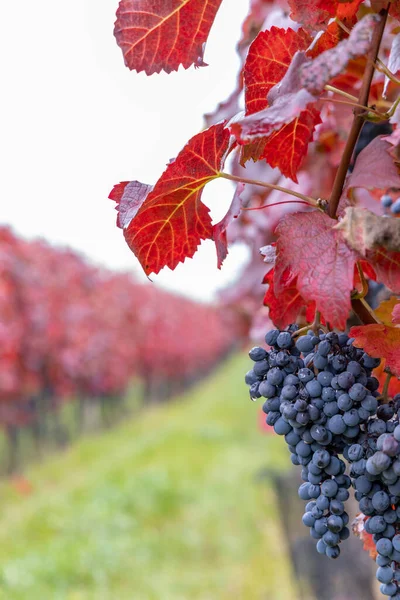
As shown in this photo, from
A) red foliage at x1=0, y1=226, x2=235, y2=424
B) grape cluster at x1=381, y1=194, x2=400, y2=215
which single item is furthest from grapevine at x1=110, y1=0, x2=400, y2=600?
red foliage at x1=0, y1=226, x2=235, y2=424

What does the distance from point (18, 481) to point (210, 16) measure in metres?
8.34

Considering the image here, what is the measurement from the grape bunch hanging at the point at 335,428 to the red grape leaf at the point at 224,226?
12cm

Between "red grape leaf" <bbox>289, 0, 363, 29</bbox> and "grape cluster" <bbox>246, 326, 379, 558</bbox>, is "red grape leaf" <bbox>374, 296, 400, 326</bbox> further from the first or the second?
"red grape leaf" <bbox>289, 0, 363, 29</bbox>

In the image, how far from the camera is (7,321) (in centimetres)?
820

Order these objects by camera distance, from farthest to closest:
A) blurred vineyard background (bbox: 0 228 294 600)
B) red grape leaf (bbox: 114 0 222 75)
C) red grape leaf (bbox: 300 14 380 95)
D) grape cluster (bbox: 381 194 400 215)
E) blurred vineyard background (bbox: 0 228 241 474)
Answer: blurred vineyard background (bbox: 0 228 241 474) < blurred vineyard background (bbox: 0 228 294 600) < grape cluster (bbox: 381 194 400 215) < red grape leaf (bbox: 114 0 222 75) < red grape leaf (bbox: 300 14 380 95)

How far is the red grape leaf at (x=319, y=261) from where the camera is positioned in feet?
2.06

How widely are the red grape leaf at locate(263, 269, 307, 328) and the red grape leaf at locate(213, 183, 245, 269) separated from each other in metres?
0.07

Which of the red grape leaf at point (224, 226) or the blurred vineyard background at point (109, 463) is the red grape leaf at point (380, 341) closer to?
the red grape leaf at point (224, 226)

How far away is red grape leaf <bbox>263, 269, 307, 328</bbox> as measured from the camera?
31.7 inches

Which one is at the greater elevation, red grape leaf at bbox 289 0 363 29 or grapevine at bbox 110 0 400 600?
red grape leaf at bbox 289 0 363 29

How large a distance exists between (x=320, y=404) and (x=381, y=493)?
0.38 ft

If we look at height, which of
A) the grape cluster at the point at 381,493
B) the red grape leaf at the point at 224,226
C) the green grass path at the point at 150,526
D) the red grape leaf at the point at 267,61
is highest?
the green grass path at the point at 150,526

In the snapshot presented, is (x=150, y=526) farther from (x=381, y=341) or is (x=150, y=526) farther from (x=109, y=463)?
(x=381, y=341)

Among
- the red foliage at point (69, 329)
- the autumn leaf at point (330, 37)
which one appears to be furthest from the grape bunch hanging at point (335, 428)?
the red foliage at point (69, 329)
